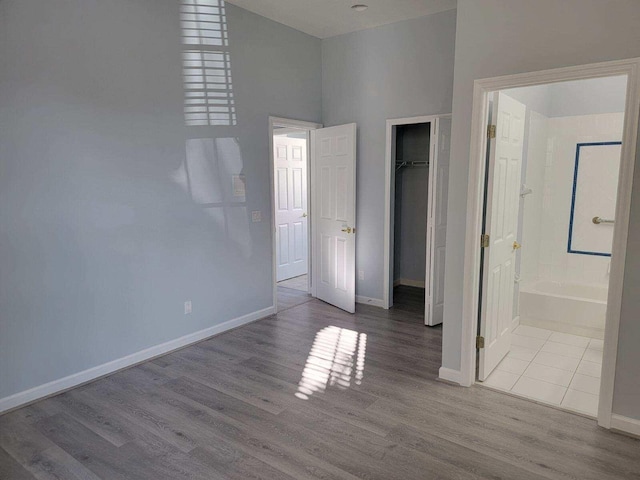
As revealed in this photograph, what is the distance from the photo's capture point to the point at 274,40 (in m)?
4.64

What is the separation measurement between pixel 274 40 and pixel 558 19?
2.87 metres

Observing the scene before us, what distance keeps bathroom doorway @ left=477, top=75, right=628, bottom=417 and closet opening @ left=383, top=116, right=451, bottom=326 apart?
753mm

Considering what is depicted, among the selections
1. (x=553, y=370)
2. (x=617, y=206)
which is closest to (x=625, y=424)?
(x=553, y=370)

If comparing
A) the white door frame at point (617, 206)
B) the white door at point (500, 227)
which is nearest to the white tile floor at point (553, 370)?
the white door at point (500, 227)

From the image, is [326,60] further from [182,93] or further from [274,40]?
[182,93]

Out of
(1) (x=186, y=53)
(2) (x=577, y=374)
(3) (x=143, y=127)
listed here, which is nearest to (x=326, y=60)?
(1) (x=186, y=53)

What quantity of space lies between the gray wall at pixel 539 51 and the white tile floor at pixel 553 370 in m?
0.46

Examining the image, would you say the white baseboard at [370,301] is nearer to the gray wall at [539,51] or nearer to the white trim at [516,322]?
the white trim at [516,322]

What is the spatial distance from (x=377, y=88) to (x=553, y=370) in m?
3.26

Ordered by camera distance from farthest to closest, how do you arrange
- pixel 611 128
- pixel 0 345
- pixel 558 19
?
pixel 611 128 → pixel 0 345 → pixel 558 19

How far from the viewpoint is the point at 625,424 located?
266 centimetres

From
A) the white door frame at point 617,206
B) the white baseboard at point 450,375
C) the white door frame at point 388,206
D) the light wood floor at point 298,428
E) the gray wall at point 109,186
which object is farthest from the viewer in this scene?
the white door frame at point 388,206

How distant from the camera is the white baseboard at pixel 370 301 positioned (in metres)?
5.24

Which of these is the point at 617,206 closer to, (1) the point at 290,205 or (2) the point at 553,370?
(2) the point at 553,370
